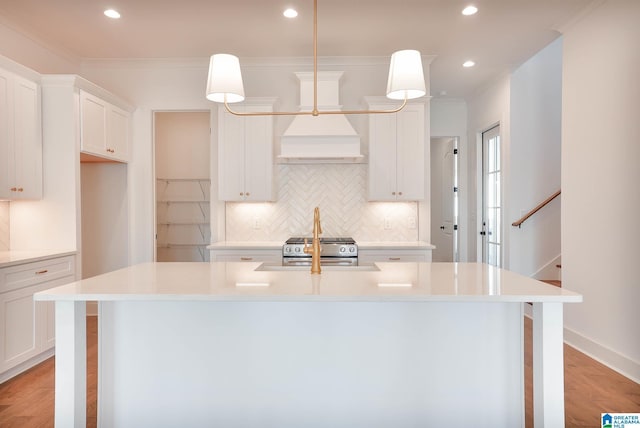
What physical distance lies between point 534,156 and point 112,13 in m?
4.72

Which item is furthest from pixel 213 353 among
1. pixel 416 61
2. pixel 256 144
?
pixel 256 144

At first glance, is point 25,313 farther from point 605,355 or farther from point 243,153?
point 605,355

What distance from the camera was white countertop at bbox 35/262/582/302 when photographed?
1698mm

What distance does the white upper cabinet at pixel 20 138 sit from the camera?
316cm

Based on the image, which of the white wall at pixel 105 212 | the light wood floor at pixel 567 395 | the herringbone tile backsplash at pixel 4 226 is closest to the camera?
the light wood floor at pixel 567 395

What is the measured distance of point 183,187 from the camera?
6.43 m

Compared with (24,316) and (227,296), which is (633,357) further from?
(24,316)

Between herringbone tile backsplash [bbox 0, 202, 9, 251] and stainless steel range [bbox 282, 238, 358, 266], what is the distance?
2.43 m

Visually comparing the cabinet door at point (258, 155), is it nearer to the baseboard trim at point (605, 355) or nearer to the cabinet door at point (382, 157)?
the cabinet door at point (382, 157)

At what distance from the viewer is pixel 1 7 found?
3375 millimetres

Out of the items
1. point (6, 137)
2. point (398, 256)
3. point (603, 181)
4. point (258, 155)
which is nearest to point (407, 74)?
point (603, 181)

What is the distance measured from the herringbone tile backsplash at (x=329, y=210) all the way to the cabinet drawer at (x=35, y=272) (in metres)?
1.65

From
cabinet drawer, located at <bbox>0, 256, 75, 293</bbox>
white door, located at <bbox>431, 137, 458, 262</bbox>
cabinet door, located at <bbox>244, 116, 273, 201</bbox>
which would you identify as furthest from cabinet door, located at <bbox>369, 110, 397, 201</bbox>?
cabinet drawer, located at <bbox>0, 256, 75, 293</bbox>

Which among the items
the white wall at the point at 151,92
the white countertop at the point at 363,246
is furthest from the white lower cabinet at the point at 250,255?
the white wall at the point at 151,92
